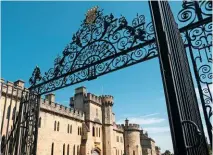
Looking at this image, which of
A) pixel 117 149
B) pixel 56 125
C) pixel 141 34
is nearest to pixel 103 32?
pixel 141 34

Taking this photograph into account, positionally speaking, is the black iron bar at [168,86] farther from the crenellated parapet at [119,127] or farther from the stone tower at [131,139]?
the stone tower at [131,139]

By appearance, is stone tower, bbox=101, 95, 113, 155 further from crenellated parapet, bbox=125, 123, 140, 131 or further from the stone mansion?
crenellated parapet, bbox=125, 123, 140, 131

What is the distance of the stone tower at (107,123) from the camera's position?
34.9 metres

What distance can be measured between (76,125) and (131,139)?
17.7m

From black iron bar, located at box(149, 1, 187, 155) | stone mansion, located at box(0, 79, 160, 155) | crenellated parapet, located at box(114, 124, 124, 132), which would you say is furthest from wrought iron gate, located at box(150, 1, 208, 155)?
crenellated parapet, located at box(114, 124, 124, 132)

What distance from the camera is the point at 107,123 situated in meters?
36.4

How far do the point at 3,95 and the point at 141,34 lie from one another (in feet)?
63.6

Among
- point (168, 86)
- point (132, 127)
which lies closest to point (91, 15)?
point (168, 86)

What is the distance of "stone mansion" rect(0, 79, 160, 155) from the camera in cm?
2194

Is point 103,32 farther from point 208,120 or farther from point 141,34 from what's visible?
point 208,120

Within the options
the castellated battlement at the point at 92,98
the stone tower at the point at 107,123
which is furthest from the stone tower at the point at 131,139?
the castellated battlement at the point at 92,98

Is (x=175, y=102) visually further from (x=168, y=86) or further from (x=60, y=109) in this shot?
(x=60, y=109)

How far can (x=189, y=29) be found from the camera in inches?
196

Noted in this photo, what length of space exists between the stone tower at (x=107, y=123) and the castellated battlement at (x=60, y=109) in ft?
16.8
